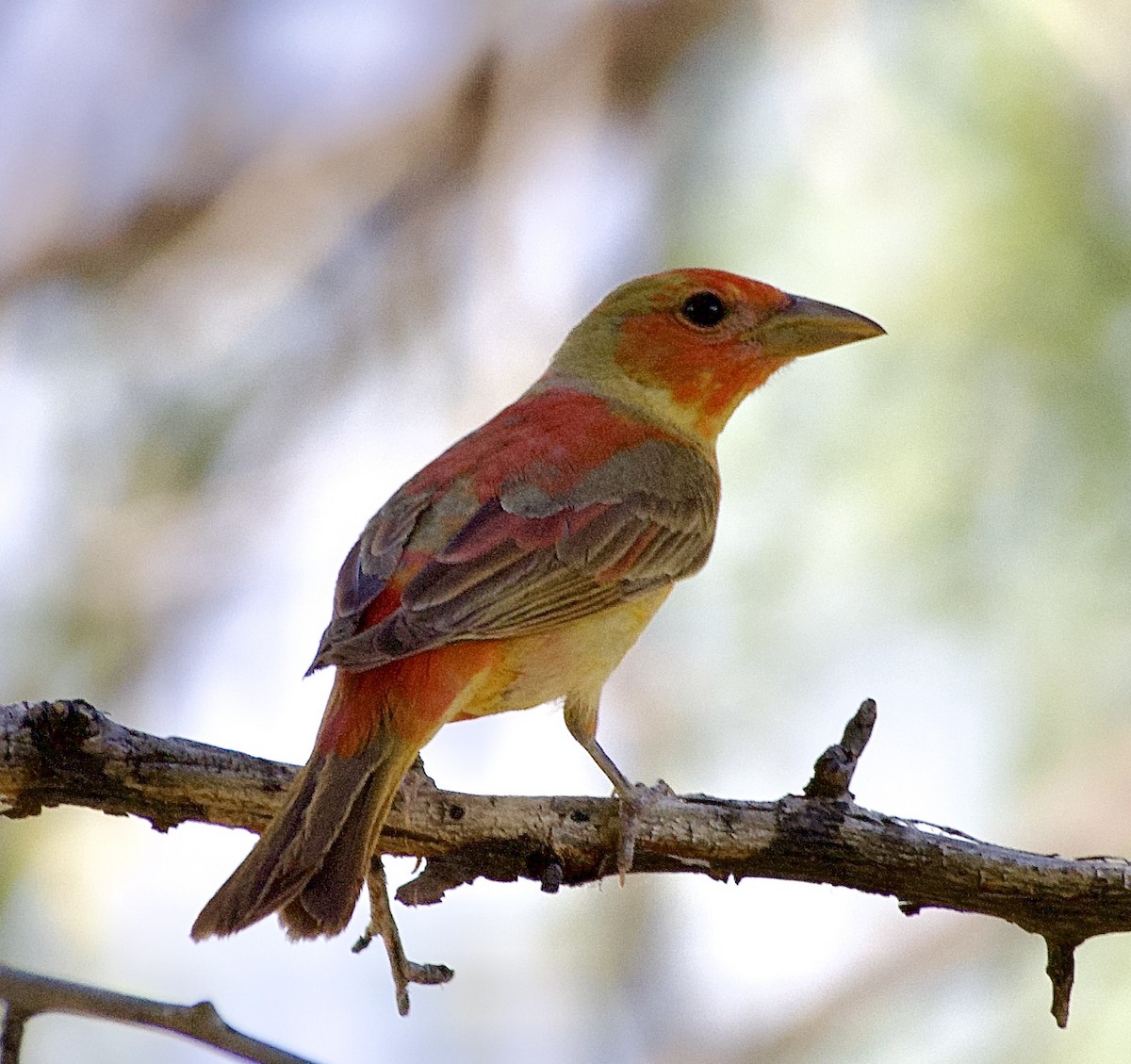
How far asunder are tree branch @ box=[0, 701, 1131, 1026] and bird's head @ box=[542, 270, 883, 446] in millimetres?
1727

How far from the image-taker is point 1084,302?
5988 mm

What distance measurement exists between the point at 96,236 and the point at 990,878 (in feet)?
14.0

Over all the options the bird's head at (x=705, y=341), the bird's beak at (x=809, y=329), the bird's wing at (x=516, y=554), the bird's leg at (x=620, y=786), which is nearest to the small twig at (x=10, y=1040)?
the bird's wing at (x=516, y=554)

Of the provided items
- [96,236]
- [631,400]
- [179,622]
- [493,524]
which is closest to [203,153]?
[96,236]

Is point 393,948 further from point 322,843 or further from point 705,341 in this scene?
point 705,341

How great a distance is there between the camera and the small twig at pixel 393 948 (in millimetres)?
3172

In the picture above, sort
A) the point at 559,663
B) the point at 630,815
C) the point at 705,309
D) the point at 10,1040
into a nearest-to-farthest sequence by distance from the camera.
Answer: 1. the point at 10,1040
2. the point at 630,815
3. the point at 559,663
4. the point at 705,309

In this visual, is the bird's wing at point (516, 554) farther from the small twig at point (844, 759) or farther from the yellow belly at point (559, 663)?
the small twig at point (844, 759)

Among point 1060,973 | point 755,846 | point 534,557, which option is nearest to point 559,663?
point 534,557

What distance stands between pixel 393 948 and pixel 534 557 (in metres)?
0.99

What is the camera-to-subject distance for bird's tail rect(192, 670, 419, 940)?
2.89 metres

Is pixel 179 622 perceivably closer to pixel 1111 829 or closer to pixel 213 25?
pixel 213 25

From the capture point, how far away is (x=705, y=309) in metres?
4.88

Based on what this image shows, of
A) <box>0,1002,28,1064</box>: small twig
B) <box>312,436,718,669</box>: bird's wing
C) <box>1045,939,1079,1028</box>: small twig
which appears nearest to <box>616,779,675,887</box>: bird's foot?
<box>312,436,718,669</box>: bird's wing
